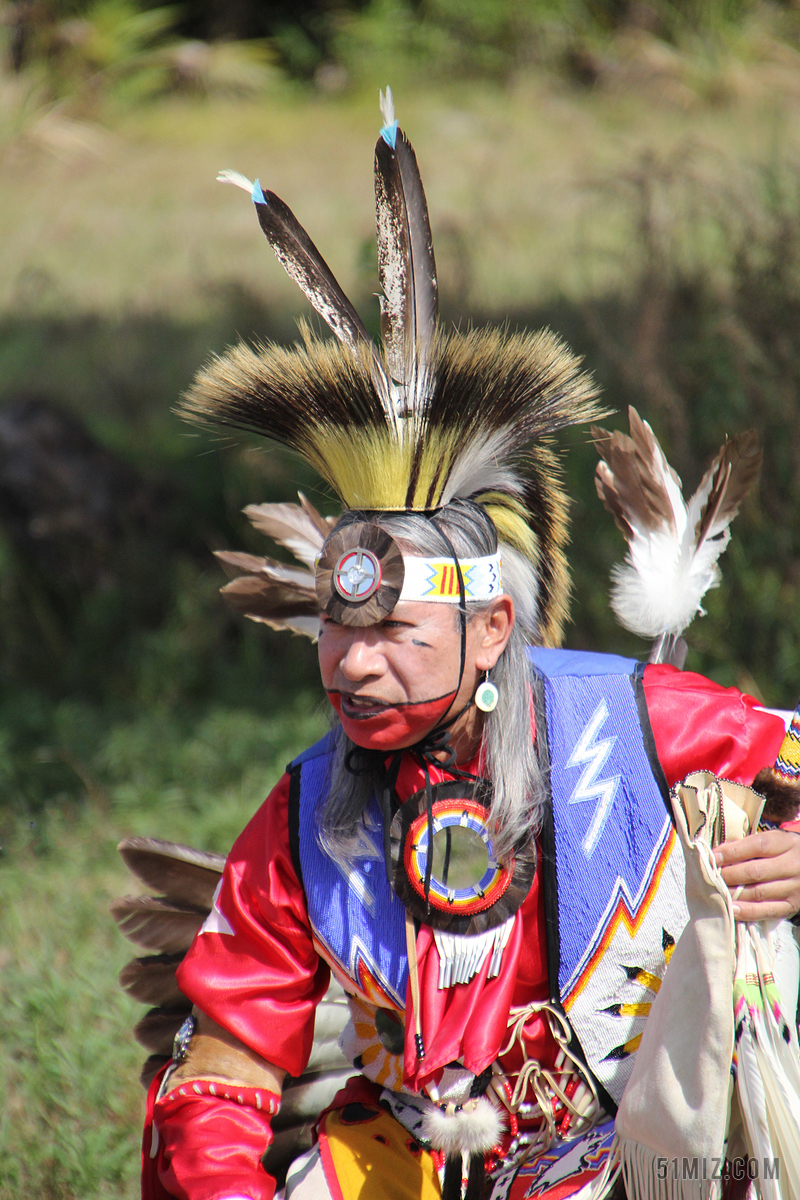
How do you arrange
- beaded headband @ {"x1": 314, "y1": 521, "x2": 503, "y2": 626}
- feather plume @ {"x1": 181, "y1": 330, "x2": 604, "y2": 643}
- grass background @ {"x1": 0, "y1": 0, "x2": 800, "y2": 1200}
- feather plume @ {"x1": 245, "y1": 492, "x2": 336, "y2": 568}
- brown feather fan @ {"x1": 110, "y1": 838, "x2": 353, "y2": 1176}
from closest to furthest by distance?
beaded headband @ {"x1": 314, "y1": 521, "x2": 503, "y2": 626}, feather plume @ {"x1": 181, "y1": 330, "x2": 604, "y2": 643}, brown feather fan @ {"x1": 110, "y1": 838, "x2": 353, "y2": 1176}, feather plume @ {"x1": 245, "y1": 492, "x2": 336, "y2": 568}, grass background @ {"x1": 0, "y1": 0, "x2": 800, "y2": 1200}

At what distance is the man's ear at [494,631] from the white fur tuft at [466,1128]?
763 mm

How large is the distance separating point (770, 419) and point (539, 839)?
11.3 ft

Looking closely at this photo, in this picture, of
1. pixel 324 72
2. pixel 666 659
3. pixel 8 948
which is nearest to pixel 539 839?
pixel 666 659

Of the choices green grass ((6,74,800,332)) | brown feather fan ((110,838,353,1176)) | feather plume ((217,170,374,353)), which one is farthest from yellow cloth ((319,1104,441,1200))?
green grass ((6,74,800,332))

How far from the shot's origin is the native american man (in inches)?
72.1

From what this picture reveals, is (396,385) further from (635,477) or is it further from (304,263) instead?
(635,477)

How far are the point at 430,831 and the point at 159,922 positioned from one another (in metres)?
0.81

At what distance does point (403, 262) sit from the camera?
6.40 feet

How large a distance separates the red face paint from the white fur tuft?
0.64m

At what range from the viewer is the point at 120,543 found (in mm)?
5812

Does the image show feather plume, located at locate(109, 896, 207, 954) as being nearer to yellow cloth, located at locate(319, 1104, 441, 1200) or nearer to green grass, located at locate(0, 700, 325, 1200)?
yellow cloth, located at locate(319, 1104, 441, 1200)

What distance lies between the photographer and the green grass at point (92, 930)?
2754 mm

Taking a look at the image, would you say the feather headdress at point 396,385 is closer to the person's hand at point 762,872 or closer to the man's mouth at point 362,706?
the man's mouth at point 362,706

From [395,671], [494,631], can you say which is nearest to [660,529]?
[494,631]
